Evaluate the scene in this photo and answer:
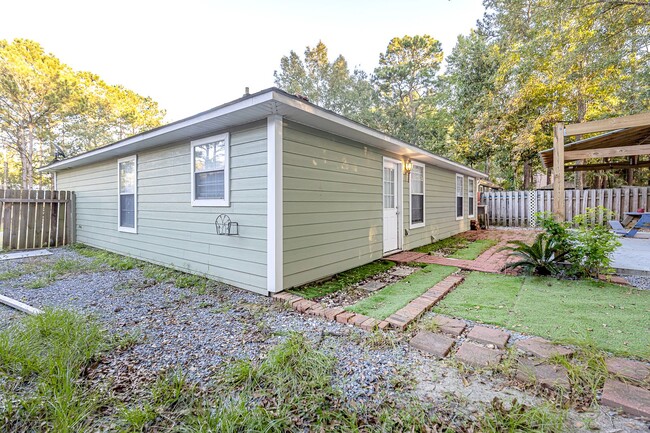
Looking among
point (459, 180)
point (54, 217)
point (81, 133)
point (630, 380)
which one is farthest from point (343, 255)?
point (81, 133)

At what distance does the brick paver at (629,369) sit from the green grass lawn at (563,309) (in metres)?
0.15

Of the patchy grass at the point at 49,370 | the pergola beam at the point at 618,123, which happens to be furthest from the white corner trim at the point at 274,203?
the pergola beam at the point at 618,123

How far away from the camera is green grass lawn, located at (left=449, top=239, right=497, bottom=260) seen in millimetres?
5793

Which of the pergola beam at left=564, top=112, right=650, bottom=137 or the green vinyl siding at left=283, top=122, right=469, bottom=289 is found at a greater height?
the pergola beam at left=564, top=112, right=650, bottom=137

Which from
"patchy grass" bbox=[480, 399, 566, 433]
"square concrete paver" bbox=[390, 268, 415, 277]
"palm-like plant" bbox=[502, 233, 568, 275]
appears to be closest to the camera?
"patchy grass" bbox=[480, 399, 566, 433]

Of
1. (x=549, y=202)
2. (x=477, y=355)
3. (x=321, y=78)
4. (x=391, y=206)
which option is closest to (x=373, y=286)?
(x=477, y=355)

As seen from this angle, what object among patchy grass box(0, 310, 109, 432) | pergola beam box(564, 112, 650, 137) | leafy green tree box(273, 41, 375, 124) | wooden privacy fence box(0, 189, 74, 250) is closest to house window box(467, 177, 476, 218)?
pergola beam box(564, 112, 650, 137)

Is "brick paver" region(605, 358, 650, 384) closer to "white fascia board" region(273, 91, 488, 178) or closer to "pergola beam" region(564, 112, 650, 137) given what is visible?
"white fascia board" region(273, 91, 488, 178)

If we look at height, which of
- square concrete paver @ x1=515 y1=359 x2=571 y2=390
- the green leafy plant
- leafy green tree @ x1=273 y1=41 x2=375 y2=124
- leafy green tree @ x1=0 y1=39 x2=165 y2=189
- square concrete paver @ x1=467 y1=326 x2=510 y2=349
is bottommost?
square concrete paver @ x1=515 y1=359 x2=571 y2=390

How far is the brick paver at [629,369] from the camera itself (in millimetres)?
1775

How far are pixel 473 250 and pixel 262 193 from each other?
5.13 metres

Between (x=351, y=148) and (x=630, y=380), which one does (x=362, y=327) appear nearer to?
(x=630, y=380)

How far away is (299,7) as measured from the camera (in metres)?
9.16

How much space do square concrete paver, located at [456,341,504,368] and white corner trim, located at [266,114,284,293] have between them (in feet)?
7.13
